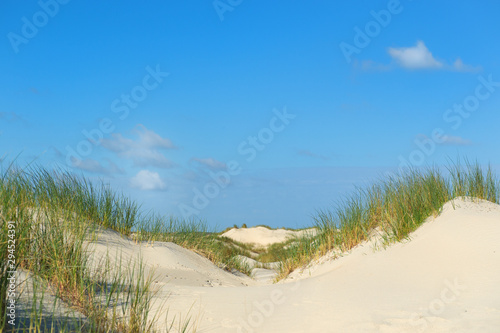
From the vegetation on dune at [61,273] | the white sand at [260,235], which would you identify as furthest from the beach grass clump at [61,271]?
the white sand at [260,235]

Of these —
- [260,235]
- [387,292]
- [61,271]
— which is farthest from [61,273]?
[260,235]

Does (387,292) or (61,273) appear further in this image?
(387,292)

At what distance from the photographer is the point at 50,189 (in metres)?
7.73

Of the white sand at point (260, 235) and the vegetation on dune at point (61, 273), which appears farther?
the white sand at point (260, 235)

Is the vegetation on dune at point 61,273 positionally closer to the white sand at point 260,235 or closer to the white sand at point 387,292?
the white sand at point 387,292

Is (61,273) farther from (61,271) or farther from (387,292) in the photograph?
(387,292)

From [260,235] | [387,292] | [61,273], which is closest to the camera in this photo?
[61,273]

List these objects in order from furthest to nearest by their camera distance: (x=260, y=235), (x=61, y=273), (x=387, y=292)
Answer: (x=260, y=235) < (x=387, y=292) < (x=61, y=273)

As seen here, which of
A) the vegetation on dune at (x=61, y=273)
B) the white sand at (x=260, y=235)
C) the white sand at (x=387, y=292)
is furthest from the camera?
the white sand at (x=260, y=235)

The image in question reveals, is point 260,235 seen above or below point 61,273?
above

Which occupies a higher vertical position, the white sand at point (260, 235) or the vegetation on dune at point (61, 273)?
the white sand at point (260, 235)

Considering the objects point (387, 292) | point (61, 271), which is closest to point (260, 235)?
point (387, 292)

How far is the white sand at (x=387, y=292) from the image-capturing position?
4.25 metres

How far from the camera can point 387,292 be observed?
518cm
